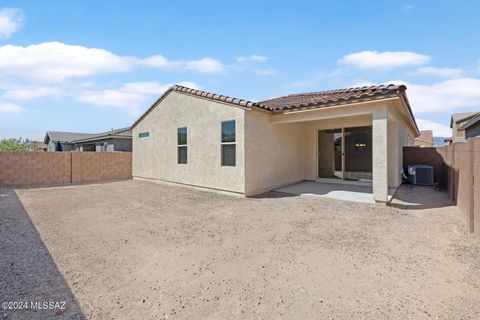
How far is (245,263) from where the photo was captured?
369 centimetres

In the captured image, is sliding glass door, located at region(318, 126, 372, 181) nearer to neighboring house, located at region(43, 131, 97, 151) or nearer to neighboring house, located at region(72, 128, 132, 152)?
neighboring house, located at region(72, 128, 132, 152)

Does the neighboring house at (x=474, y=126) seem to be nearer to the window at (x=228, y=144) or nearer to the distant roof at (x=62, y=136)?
the window at (x=228, y=144)

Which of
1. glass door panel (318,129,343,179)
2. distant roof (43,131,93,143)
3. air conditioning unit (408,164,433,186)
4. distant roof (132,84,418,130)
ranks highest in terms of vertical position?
distant roof (43,131,93,143)

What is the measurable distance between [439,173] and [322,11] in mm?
9017

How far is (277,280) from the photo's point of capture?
319 centimetres

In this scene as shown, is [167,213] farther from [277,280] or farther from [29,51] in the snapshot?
[29,51]

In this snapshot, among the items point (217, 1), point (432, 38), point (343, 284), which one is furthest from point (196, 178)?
point (432, 38)

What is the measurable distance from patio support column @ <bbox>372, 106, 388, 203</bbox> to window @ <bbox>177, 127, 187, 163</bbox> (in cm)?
751

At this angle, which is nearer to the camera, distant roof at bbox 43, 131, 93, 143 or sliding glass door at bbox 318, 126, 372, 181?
sliding glass door at bbox 318, 126, 372, 181

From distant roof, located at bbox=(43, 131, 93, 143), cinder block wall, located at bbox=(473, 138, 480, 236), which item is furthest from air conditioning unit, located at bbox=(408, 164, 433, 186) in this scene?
distant roof, located at bbox=(43, 131, 93, 143)

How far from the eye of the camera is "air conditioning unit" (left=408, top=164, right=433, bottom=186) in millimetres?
10961

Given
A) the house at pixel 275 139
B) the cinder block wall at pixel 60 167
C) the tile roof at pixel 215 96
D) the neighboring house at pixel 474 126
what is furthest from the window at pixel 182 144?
the neighboring house at pixel 474 126

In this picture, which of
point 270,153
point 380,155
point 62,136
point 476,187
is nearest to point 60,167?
point 270,153

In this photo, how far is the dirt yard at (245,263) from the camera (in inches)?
104
